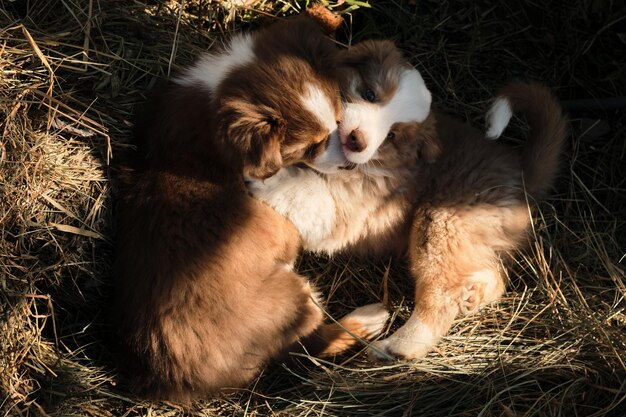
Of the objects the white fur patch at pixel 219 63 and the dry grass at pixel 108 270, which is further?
the dry grass at pixel 108 270

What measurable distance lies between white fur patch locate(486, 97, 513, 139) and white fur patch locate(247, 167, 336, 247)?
2.62 ft

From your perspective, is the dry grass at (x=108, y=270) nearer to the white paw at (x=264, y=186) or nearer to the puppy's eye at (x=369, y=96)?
the white paw at (x=264, y=186)

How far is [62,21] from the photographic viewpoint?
300 cm

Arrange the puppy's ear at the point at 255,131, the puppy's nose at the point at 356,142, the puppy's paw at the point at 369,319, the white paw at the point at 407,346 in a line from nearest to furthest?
the puppy's ear at the point at 255,131, the puppy's nose at the point at 356,142, the white paw at the point at 407,346, the puppy's paw at the point at 369,319

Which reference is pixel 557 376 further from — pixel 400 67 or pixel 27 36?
pixel 27 36

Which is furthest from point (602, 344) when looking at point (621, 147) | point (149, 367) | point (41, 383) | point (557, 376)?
point (41, 383)

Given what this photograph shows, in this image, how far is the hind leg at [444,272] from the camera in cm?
297

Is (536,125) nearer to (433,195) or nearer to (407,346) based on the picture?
(433,195)

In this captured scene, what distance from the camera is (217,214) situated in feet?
8.68

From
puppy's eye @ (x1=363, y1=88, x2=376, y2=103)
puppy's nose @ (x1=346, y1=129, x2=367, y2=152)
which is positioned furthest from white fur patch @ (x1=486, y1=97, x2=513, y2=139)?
puppy's nose @ (x1=346, y1=129, x2=367, y2=152)

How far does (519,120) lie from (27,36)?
2563mm

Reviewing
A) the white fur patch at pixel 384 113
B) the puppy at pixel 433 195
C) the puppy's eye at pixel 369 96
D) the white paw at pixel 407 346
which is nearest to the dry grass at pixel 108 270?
the white paw at pixel 407 346

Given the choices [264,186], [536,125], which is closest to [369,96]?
[264,186]

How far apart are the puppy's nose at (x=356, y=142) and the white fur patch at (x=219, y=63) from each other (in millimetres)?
521
